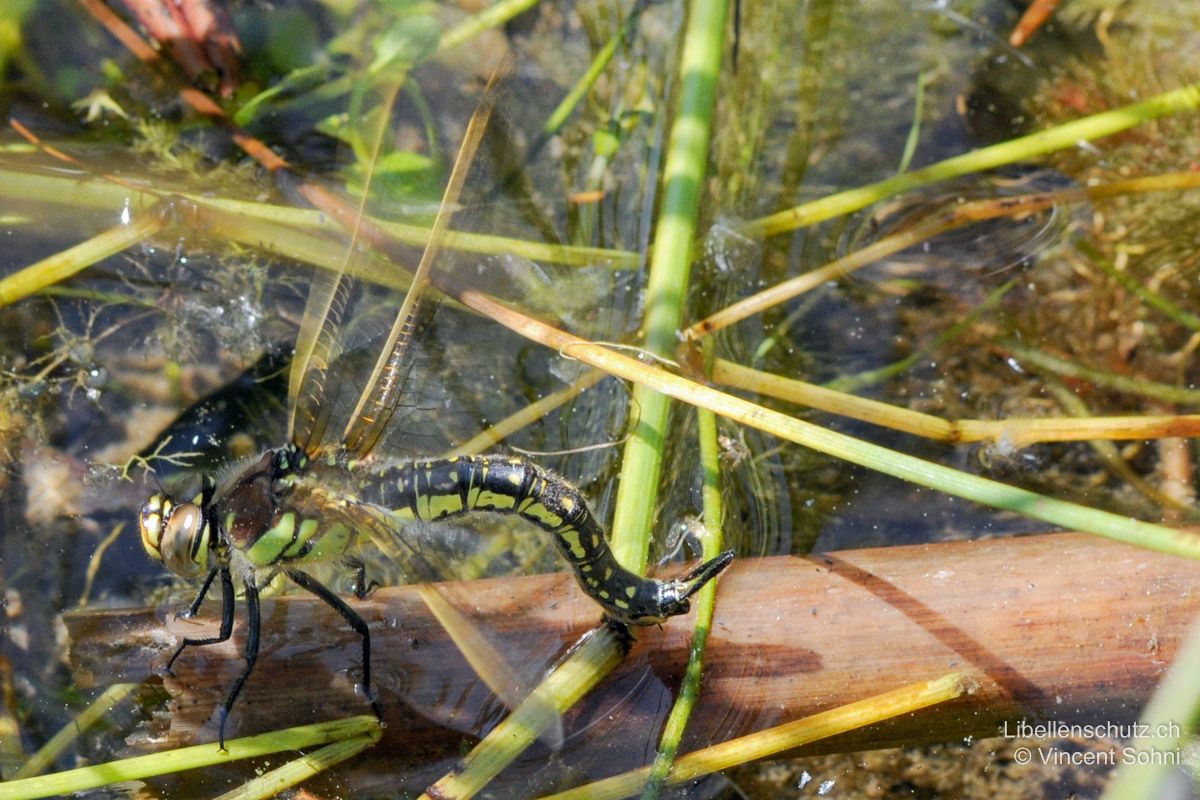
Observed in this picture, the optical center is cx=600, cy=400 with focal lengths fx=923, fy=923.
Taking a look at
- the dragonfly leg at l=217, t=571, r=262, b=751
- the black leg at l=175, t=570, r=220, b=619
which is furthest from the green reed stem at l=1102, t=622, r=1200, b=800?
the black leg at l=175, t=570, r=220, b=619

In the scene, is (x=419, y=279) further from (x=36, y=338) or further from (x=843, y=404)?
(x=36, y=338)

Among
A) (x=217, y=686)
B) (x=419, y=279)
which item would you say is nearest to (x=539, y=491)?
(x=419, y=279)

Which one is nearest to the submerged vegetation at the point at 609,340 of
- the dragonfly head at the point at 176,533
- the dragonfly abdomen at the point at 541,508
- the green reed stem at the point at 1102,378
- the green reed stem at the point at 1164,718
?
the green reed stem at the point at 1102,378

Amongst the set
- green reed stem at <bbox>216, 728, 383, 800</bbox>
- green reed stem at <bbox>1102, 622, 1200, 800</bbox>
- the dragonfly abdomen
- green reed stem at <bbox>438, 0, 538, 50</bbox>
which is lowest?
green reed stem at <bbox>216, 728, 383, 800</bbox>

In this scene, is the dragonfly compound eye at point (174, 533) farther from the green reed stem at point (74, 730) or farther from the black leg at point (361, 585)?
the green reed stem at point (74, 730)

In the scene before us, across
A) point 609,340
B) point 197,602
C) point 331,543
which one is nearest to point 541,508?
point 331,543

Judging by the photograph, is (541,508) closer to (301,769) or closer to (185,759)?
(301,769)

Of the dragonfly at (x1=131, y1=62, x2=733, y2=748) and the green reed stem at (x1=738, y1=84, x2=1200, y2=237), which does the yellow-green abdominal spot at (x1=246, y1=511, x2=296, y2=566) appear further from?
the green reed stem at (x1=738, y1=84, x2=1200, y2=237)
